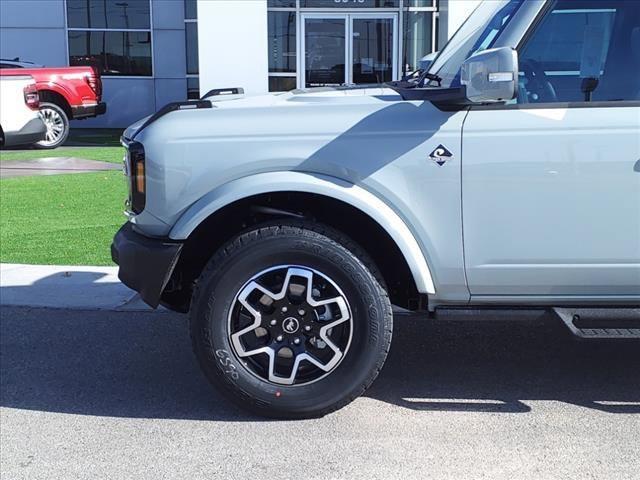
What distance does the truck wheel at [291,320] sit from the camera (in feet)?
13.0

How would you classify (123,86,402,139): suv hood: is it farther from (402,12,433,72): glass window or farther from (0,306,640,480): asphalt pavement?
(402,12,433,72): glass window

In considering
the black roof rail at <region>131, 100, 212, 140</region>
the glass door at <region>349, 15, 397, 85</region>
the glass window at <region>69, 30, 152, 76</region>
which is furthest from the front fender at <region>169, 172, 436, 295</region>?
the glass window at <region>69, 30, 152, 76</region>

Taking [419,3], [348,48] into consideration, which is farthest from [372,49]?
[419,3]

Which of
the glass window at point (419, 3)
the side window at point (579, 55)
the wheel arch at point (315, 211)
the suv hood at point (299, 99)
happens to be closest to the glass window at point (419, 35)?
the glass window at point (419, 3)

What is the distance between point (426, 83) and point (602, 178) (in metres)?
1.30

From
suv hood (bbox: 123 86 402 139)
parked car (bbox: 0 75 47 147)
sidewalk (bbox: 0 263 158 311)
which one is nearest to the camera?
suv hood (bbox: 123 86 402 139)

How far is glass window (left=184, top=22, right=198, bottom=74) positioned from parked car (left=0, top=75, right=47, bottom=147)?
7222 millimetres

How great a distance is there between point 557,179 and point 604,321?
0.73 metres

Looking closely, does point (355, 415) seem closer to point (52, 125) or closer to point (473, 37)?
point (473, 37)

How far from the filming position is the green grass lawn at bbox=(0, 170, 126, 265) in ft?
25.0

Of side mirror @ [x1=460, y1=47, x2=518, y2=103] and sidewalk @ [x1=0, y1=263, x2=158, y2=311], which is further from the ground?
side mirror @ [x1=460, y1=47, x2=518, y2=103]

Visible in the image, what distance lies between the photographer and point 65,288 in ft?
21.6

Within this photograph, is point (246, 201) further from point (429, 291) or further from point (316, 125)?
point (429, 291)

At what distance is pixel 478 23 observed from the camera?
4773mm
